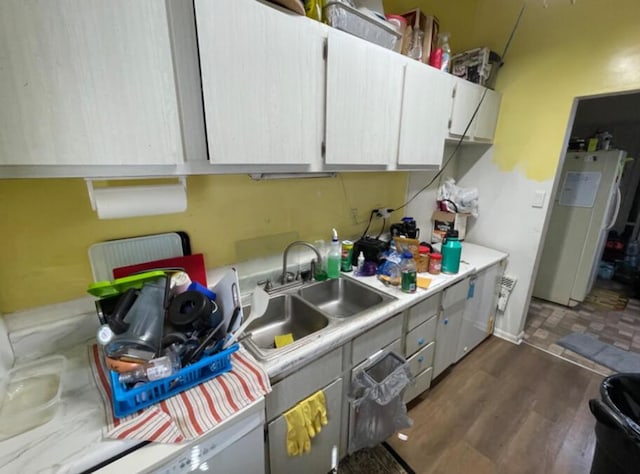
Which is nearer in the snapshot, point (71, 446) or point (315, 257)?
point (71, 446)

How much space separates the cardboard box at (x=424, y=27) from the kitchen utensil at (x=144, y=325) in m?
1.70

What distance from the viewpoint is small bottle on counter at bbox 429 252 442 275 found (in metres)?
1.68

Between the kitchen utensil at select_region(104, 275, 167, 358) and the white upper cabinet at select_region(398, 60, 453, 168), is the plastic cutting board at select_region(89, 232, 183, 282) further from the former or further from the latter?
the white upper cabinet at select_region(398, 60, 453, 168)

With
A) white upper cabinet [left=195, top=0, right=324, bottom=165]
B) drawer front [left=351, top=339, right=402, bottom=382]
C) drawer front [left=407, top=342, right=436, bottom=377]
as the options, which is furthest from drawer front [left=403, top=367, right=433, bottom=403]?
white upper cabinet [left=195, top=0, right=324, bottom=165]

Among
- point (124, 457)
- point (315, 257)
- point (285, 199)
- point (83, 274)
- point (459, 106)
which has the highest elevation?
point (459, 106)

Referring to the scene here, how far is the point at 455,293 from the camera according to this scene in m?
1.71

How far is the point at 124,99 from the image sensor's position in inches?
28.3

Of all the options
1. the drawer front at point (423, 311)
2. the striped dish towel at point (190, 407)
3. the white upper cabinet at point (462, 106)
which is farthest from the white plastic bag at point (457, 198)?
the striped dish towel at point (190, 407)

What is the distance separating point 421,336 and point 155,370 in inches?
53.1

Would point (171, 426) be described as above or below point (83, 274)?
below

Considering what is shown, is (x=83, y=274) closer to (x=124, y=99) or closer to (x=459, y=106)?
(x=124, y=99)

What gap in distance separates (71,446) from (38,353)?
52 cm

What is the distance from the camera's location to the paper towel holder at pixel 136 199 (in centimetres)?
86

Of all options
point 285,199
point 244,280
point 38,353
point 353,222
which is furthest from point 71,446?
point 353,222
